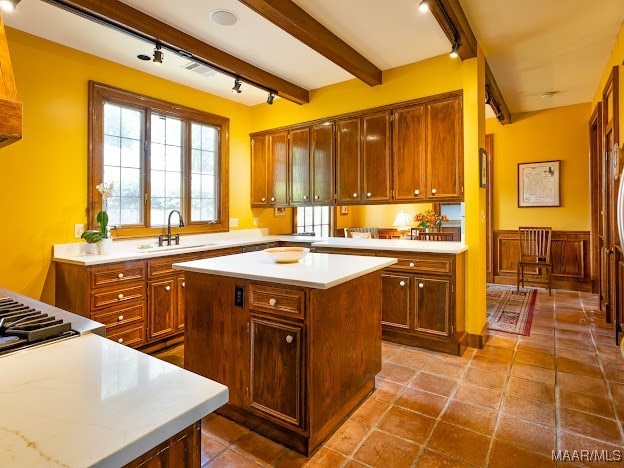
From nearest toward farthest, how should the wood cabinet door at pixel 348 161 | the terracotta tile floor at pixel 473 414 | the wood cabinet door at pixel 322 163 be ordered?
the terracotta tile floor at pixel 473 414 < the wood cabinet door at pixel 348 161 < the wood cabinet door at pixel 322 163

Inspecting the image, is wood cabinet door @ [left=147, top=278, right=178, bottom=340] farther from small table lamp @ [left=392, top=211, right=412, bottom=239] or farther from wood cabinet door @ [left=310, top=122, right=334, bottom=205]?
small table lamp @ [left=392, top=211, right=412, bottom=239]

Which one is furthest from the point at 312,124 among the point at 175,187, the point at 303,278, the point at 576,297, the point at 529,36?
the point at 576,297

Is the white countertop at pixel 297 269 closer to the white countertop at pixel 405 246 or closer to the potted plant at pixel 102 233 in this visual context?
the white countertop at pixel 405 246

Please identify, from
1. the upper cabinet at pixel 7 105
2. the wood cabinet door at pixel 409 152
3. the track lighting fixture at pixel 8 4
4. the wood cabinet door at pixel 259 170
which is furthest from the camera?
the wood cabinet door at pixel 259 170

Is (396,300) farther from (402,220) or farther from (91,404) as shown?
(402,220)

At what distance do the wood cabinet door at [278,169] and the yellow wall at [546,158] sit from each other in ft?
12.0

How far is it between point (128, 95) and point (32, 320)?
3041mm

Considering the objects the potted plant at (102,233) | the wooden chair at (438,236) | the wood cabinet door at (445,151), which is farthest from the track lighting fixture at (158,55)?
the wooden chair at (438,236)

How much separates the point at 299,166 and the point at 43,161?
259cm

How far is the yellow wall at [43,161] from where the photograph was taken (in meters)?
2.82

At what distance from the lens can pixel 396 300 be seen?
11.0ft

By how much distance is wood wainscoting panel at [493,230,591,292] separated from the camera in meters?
5.34

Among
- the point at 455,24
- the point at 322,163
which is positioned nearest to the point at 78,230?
the point at 322,163

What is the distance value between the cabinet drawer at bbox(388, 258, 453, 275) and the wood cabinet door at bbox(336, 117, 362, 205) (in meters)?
1.00
